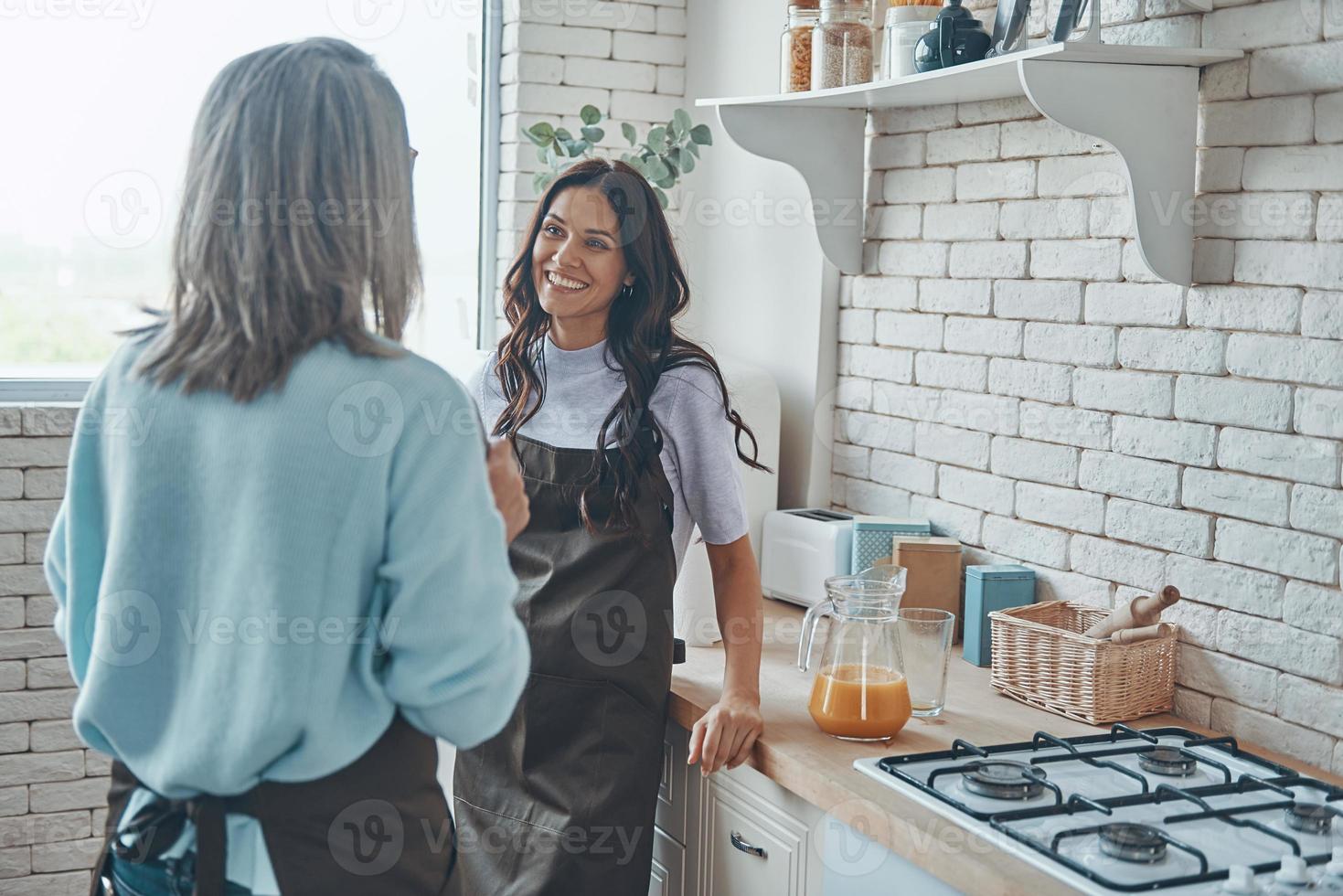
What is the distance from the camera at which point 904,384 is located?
264 centimetres

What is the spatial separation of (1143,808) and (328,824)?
3.27ft

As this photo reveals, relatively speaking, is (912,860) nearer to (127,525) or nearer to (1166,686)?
(1166,686)

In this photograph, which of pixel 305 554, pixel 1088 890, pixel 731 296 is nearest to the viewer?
pixel 305 554

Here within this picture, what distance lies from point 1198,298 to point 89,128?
2.29 meters

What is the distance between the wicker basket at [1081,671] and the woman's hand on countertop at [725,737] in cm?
44

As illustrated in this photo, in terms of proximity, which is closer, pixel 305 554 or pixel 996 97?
pixel 305 554

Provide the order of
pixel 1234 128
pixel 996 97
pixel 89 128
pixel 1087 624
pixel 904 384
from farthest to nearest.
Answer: pixel 89 128, pixel 904 384, pixel 996 97, pixel 1087 624, pixel 1234 128

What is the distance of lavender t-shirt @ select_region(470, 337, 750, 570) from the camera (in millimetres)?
2049

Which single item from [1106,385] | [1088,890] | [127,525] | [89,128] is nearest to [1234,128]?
[1106,385]

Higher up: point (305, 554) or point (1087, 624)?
point (305, 554)
